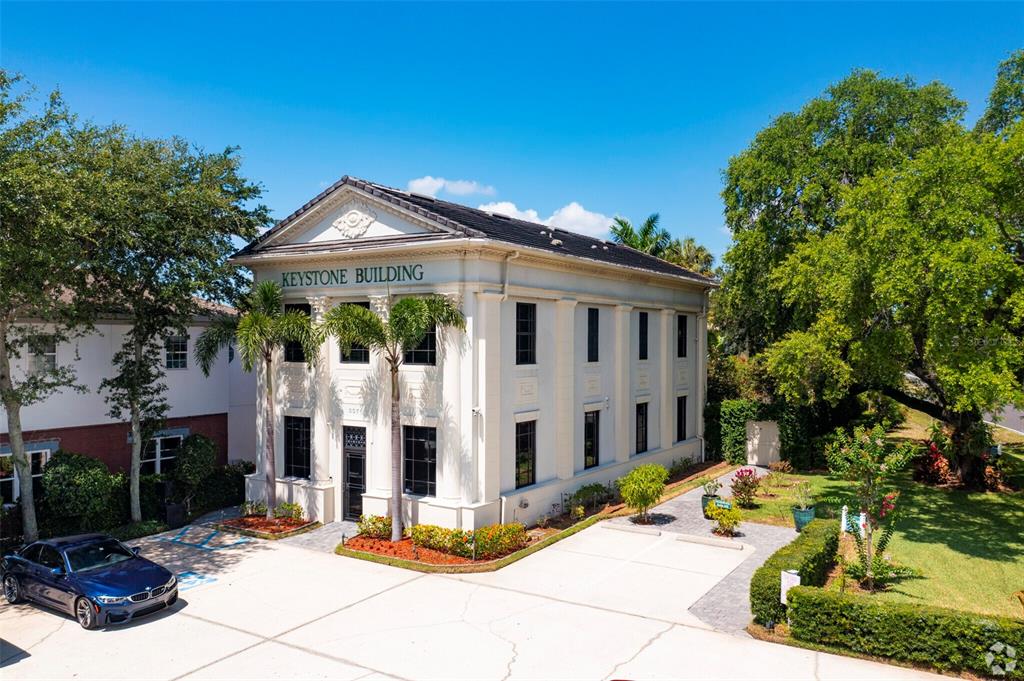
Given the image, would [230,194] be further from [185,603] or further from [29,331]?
[185,603]

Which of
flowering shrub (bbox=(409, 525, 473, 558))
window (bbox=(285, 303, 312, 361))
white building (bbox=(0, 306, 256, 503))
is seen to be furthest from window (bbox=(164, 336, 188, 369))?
flowering shrub (bbox=(409, 525, 473, 558))

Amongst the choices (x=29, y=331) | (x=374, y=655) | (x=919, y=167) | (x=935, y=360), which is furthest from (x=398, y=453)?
(x=919, y=167)

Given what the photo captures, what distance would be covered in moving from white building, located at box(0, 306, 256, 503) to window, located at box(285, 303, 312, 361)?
3433 mm

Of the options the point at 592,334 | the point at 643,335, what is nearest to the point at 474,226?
the point at 592,334

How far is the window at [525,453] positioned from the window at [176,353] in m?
13.3

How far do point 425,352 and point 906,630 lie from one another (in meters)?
13.4

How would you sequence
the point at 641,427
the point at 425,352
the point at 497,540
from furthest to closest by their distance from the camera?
the point at 641,427
the point at 425,352
the point at 497,540

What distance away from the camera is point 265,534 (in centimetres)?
1989

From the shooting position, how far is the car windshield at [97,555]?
14281mm

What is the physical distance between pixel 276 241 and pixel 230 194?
302 cm

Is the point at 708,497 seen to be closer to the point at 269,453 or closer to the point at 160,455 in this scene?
the point at 269,453

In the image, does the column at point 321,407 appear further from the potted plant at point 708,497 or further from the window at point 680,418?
the window at point 680,418

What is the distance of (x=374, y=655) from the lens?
12.1 metres

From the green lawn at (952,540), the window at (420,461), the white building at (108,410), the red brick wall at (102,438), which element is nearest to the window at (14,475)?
the white building at (108,410)
